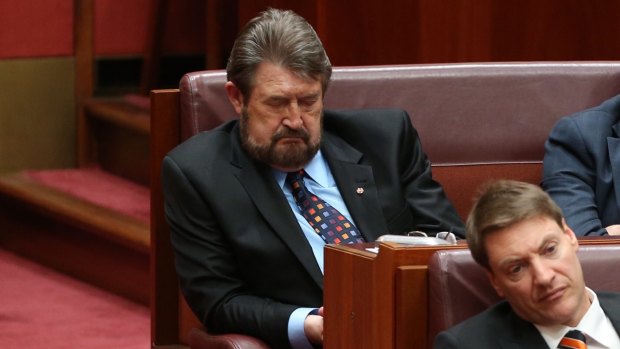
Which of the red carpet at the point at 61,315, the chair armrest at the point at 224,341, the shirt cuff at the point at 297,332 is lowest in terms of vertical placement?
the red carpet at the point at 61,315

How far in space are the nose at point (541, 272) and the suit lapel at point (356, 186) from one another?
60 centimetres

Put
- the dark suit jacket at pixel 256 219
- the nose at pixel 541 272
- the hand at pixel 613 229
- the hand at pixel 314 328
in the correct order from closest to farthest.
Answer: the nose at pixel 541 272 → the hand at pixel 314 328 → the dark suit jacket at pixel 256 219 → the hand at pixel 613 229

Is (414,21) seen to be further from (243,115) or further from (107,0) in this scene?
(107,0)

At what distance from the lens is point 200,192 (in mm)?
2105

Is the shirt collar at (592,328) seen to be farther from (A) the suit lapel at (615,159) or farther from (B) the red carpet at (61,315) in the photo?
(B) the red carpet at (61,315)

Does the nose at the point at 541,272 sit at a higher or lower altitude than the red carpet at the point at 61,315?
higher

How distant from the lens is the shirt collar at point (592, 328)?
5.19 ft

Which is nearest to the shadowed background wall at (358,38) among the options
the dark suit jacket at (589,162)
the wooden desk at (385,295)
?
the dark suit jacket at (589,162)

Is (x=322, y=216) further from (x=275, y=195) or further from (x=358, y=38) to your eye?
(x=358, y=38)

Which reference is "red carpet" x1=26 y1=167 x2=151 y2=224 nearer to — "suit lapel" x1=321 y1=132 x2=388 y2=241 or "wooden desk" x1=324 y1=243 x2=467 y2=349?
"suit lapel" x1=321 y1=132 x2=388 y2=241

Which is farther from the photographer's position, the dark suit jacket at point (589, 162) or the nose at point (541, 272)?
the dark suit jacket at point (589, 162)

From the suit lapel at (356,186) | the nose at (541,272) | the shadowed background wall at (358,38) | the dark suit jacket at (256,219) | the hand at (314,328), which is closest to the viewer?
the nose at (541,272)

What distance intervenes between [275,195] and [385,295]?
1.73ft

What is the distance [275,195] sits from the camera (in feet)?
6.97
